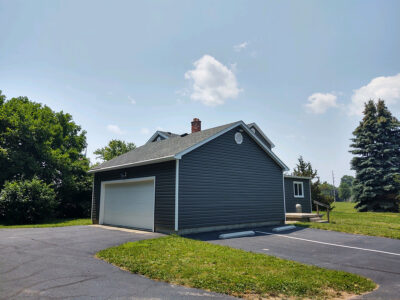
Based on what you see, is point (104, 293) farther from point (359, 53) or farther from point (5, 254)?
point (359, 53)

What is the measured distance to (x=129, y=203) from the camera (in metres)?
14.0

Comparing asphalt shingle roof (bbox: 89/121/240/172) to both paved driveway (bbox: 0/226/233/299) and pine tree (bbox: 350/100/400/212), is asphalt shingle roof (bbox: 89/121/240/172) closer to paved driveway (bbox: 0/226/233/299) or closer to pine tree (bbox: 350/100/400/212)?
paved driveway (bbox: 0/226/233/299)

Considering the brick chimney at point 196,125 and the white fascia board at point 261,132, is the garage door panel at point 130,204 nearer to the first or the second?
the brick chimney at point 196,125

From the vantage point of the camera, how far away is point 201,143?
1200 centimetres

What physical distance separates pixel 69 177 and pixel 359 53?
22743 millimetres

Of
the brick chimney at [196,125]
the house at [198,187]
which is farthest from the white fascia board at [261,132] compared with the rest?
the house at [198,187]

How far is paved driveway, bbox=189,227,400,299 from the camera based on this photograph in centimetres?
573

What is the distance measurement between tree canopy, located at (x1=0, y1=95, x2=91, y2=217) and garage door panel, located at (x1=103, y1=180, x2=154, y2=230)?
7750 millimetres

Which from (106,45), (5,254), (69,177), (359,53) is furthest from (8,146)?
(359,53)

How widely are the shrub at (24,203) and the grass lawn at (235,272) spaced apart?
12.1 m

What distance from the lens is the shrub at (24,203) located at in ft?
54.1

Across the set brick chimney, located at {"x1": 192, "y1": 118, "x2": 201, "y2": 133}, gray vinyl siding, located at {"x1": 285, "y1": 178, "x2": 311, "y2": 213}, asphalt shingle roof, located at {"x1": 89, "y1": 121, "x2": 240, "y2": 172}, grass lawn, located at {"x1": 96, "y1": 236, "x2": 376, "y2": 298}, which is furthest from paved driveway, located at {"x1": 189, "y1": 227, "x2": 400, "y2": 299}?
brick chimney, located at {"x1": 192, "y1": 118, "x2": 201, "y2": 133}

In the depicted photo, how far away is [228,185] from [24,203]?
1319cm

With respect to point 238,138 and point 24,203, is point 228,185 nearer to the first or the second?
point 238,138
